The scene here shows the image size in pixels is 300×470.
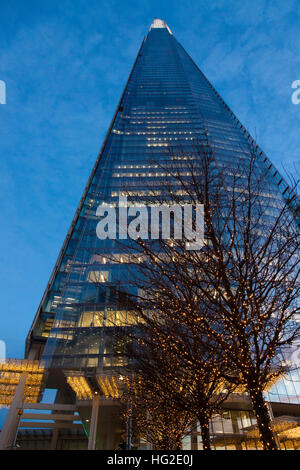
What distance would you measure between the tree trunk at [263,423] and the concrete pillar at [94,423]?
1788cm

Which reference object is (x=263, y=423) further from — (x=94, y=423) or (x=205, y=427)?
(x=94, y=423)

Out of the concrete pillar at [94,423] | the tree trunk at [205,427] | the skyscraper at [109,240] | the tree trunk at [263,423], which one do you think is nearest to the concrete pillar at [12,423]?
the skyscraper at [109,240]

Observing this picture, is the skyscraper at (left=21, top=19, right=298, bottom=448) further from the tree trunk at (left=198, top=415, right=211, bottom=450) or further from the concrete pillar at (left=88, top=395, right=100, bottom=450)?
the tree trunk at (left=198, top=415, right=211, bottom=450)

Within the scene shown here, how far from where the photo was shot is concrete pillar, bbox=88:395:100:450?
19.2 metres

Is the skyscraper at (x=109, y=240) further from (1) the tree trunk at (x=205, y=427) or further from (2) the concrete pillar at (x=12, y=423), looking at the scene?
(1) the tree trunk at (x=205, y=427)

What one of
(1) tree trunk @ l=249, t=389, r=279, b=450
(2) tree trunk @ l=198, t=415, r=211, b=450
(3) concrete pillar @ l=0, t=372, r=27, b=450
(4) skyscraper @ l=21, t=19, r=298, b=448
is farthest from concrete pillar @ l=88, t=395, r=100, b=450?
(1) tree trunk @ l=249, t=389, r=279, b=450

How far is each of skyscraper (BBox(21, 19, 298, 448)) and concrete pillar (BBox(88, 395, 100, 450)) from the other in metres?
0.83

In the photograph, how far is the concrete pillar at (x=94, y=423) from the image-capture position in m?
19.2

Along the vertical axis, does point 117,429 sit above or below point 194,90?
below
